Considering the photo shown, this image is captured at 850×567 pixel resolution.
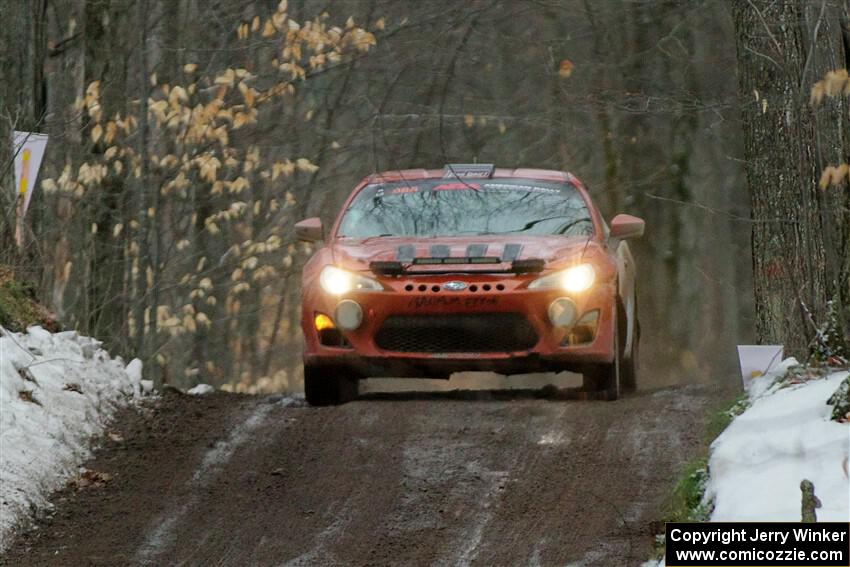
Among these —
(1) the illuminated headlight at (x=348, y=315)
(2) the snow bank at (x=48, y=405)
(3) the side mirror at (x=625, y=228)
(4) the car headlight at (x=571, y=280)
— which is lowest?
(2) the snow bank at (x=48, y=405)

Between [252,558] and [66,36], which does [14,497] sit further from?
[66,36]

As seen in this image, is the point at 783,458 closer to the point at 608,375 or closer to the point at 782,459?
the point at 782,459

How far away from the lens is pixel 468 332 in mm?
10523

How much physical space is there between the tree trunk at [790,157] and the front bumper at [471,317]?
1375mm

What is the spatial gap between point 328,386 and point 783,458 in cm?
501

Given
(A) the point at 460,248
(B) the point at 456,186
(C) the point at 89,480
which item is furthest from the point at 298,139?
(C) the point at 89,480

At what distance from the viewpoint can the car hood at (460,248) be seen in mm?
10758

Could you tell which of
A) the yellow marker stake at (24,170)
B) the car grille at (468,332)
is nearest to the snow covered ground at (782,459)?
the car grille at (468,332)

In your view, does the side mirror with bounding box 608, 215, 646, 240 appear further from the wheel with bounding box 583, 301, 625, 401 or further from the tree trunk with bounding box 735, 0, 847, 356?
the tree trunk with bounding box 735, 0, 847, 356

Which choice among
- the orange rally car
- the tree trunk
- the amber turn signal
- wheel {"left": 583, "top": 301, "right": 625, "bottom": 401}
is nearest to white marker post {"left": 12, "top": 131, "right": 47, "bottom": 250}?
the orange rally car

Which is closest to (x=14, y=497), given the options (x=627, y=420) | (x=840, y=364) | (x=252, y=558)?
(x=252, y=558)

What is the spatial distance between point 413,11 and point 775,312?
38.7 feet

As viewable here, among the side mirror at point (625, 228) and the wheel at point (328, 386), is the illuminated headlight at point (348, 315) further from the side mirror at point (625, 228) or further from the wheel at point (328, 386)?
the side mirror at point (625, 228)

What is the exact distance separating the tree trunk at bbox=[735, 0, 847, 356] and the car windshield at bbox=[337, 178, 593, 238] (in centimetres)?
147
